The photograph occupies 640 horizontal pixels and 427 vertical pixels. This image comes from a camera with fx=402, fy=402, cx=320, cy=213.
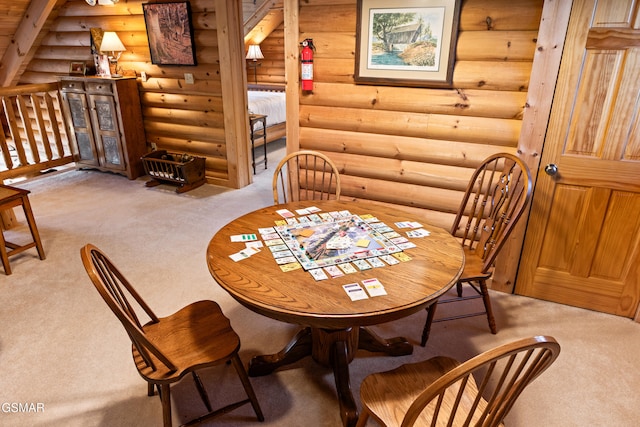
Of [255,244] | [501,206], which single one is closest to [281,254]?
[255,244]

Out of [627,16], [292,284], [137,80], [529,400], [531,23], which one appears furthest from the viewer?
[137,80]

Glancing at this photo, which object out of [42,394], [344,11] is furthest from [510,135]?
[42,394]

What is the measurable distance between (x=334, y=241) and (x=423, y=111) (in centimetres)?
146

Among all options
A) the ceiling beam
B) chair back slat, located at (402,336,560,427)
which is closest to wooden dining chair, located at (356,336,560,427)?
chair back slat, located at (402,336,560,427)

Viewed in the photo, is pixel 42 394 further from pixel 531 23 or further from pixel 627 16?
pixel 627 16

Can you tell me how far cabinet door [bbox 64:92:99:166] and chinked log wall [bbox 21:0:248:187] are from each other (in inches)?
24.6

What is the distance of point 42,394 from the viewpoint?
195cm

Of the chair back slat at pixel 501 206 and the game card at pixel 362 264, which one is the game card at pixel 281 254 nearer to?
the game card at pixel 362 264

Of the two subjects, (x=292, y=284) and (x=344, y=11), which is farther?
(x=344, y=11)

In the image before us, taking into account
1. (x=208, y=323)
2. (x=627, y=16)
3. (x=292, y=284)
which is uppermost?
(x=627, y=16)

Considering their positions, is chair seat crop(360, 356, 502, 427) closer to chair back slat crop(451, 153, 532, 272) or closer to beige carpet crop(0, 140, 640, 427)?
beige carpet crop(0, 140, 640, 427)

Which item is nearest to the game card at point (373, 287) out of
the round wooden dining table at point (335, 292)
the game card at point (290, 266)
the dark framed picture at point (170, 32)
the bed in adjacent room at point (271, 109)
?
the round wooden dining table at point (335, 292)

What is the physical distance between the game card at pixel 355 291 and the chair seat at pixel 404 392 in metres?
0.30

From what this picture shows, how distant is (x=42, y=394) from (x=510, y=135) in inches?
120
